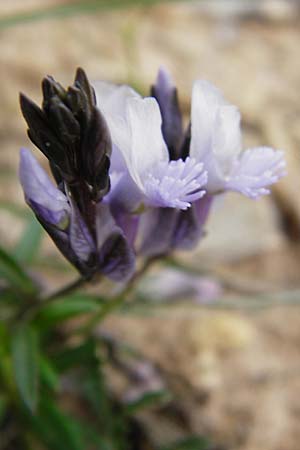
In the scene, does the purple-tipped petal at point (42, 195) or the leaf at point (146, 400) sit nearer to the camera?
the purple-tipped petal at point (42, 195)

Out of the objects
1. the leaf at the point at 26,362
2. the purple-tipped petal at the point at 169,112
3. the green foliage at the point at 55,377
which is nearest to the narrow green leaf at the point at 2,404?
the green foliage at the point at 55,377

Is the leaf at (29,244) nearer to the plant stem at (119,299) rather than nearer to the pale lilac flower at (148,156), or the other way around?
the plant stem at (119,299)

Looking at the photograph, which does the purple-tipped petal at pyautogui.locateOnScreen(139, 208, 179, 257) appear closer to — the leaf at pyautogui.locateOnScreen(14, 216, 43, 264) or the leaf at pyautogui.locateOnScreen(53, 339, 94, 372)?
the leaf at pyautogui.locateOnScreen(53, 339, 94, 372)

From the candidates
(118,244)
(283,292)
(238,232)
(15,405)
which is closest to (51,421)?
(15,405)

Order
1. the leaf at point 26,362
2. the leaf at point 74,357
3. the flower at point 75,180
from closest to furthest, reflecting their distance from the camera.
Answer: the flower at point 75,180 → the leaf at point 26,362 → the leaf at point 74,357

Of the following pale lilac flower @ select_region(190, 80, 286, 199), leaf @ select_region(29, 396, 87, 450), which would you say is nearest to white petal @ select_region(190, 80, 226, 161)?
pale lilac flower @ select_region(190, 80, 286, 199)

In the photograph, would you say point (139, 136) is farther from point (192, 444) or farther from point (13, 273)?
point (192, 444)
